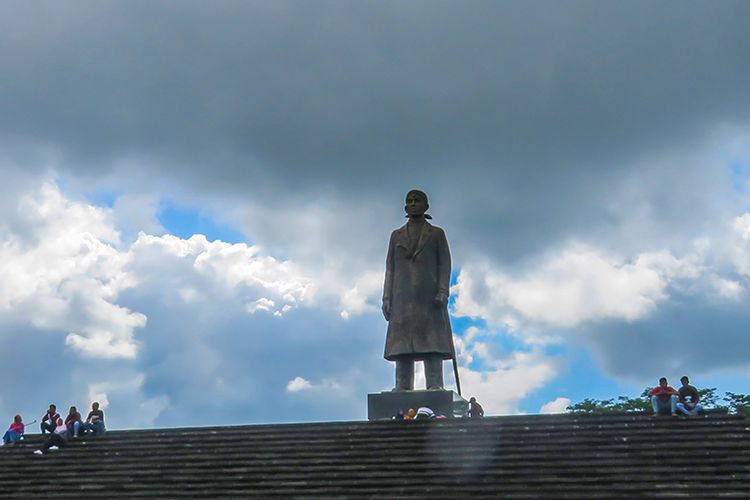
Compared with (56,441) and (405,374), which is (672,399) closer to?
(405,374)

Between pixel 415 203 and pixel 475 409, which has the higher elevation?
pixel 415 203

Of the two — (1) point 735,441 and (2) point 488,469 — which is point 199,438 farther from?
(1) point 735,441

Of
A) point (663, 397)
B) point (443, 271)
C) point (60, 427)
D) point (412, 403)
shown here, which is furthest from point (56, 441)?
point (663, 397)

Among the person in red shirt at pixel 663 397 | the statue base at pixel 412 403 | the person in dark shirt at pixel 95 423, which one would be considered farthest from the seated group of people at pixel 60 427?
the person in red shirt at pixel 663 397

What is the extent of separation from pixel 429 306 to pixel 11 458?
27.4 ft

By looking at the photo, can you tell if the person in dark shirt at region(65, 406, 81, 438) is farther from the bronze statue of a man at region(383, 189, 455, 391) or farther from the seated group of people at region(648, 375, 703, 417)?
the seated group of people at region(648, 375, 703, 417)

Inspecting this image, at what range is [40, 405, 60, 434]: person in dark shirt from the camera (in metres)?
19.5

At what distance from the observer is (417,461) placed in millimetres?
15227

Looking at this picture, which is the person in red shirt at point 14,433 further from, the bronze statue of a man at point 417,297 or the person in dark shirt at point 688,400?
the person in dark shirt at point 688,400

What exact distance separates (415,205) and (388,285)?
174 cm

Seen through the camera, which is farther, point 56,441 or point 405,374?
point 405,374

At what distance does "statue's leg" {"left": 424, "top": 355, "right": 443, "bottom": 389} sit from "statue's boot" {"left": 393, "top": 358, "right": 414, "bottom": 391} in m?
0.30

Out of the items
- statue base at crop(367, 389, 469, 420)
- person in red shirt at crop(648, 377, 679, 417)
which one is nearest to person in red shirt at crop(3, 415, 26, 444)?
statue base at crop(367, 389, 469, 420)

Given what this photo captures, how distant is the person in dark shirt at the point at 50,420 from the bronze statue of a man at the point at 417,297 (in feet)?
21.6
